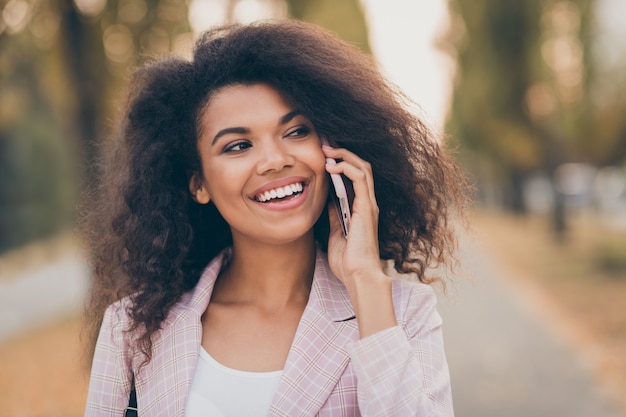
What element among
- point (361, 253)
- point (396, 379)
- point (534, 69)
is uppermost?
point (534, 69)

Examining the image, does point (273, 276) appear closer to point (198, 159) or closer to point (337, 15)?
point (198, 159)

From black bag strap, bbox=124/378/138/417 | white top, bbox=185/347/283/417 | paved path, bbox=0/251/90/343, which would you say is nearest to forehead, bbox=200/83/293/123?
white top, bbox=185/347/283/417

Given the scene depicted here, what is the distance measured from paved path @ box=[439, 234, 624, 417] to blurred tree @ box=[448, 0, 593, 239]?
6.45 m

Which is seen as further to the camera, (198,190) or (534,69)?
(534,69)

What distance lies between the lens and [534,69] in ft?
50.6

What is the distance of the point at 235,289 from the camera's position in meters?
2.77

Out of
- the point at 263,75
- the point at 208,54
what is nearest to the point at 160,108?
the point at 208,54

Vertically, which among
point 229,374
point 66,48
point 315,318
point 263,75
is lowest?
point 229,374

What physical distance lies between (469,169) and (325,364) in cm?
394

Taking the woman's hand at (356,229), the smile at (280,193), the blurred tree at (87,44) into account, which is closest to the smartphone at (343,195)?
the woman's hand at (356,229)

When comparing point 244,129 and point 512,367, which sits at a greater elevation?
point 512,367

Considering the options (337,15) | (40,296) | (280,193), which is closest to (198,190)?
(280,193)

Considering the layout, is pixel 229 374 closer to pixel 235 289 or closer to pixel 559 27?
pixel 235 289

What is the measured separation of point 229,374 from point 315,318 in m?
0.36
